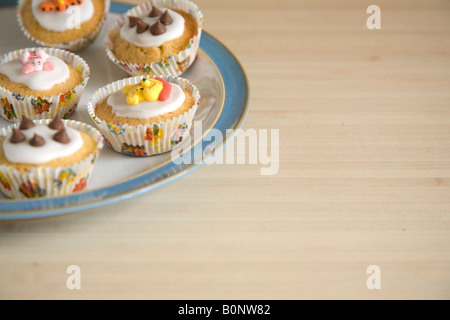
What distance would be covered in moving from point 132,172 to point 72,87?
37cm

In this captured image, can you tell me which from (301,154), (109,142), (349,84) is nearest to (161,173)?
(109,142)

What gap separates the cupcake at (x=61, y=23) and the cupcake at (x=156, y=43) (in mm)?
111

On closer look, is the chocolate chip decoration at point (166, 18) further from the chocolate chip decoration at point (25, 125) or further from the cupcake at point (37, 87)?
the chocolate chip decoration at point (25, 125)

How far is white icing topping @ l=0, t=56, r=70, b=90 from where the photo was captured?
173 centimetres

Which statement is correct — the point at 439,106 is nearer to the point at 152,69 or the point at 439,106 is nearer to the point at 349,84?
the point at 349,84

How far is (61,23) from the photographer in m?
2.03

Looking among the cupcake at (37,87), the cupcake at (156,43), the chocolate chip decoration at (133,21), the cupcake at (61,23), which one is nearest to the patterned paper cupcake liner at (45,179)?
the cupcake at (37,87)

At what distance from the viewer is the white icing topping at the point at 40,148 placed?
4.62 feet

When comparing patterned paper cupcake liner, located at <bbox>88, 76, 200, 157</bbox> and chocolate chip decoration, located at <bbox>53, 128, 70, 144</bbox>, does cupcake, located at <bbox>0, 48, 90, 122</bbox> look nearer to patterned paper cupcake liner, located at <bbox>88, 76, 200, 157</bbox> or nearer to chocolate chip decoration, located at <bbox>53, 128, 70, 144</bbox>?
patterned paper cupcake liner, located at <bbox>88, 76, 200, 157</bbox>

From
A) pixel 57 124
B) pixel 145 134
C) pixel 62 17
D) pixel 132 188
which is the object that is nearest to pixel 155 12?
pixel 62 17

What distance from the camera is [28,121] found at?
1477 millimetres

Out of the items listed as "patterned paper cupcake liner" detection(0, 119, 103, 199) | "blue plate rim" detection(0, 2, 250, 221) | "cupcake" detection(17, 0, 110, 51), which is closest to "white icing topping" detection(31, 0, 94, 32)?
Answer: "cupcake" detection(17, 0, 110, 51)

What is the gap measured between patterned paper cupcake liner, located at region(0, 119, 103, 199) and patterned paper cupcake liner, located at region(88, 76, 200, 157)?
4.1 inches

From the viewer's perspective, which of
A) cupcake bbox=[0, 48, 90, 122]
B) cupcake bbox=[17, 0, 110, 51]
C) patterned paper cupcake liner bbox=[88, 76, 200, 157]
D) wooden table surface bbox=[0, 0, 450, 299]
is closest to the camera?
wooden table surface bbox=[0, 0, 450, 299]
